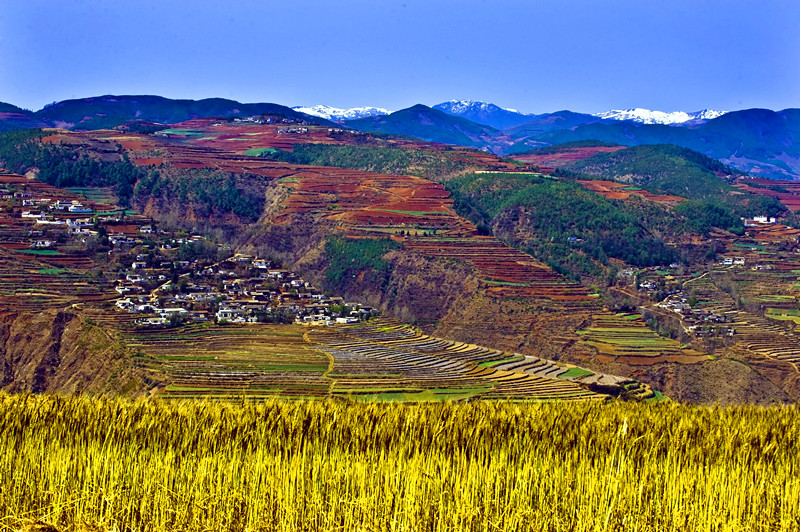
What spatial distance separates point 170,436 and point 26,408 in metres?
1.51

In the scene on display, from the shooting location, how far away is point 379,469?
6.54 meters

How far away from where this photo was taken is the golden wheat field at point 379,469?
18.8ft

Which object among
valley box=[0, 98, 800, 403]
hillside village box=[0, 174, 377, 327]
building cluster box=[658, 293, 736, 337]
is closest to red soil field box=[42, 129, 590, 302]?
valley box=[0, 98, 800, 403]

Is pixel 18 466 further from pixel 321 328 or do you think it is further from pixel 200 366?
pixel 321 328

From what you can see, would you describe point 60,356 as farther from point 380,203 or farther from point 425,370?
point 380,203

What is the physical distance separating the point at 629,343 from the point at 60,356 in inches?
930

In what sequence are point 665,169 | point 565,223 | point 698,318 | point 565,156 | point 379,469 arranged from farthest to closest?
point 565,156 < point 665,169 < point 565,223 < point 698,318 < point 379,469

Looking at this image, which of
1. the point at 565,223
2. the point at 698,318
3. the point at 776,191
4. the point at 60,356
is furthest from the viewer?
the point at 776,191

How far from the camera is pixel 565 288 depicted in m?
48.2

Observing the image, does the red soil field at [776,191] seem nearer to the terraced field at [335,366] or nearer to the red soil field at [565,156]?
the red soil field at [565,156]

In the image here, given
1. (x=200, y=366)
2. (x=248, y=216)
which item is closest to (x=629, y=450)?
(x=200, y=366)

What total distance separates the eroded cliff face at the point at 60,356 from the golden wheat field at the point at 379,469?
20017 mm

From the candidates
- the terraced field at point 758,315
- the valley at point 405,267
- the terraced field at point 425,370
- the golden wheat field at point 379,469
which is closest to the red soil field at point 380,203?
the valley at point 405,267

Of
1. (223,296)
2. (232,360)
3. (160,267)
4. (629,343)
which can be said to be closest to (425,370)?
(232,360)
